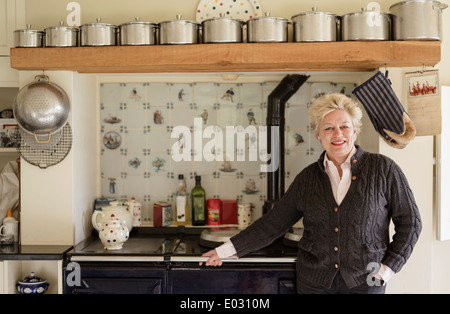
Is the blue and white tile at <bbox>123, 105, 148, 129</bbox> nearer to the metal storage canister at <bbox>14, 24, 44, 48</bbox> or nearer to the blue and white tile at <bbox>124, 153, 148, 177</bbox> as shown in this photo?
the blue and white tile at <bbox>124, 153, 148, 177</bbox>

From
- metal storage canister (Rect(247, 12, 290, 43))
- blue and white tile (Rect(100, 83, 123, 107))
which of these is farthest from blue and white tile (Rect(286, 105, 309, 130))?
blue and white tile (Rect(100, 83, 123, 107))

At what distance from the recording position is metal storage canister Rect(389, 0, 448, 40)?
1.93m

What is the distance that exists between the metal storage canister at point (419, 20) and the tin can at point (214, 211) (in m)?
1.13

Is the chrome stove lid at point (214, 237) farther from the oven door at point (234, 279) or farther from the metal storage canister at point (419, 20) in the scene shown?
the metal storage canister at point (419, 20)

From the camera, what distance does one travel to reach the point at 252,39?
6.62ft

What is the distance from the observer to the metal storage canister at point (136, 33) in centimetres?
204

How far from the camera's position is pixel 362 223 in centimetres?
159

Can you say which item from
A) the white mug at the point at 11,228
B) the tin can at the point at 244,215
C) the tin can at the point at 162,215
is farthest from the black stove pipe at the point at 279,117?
the white mug at the point at 11,228

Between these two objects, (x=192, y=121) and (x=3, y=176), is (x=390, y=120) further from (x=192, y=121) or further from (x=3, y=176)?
(x=3, y=176)

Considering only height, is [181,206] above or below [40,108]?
below

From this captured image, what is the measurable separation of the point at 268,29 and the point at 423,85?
69 centimetres
